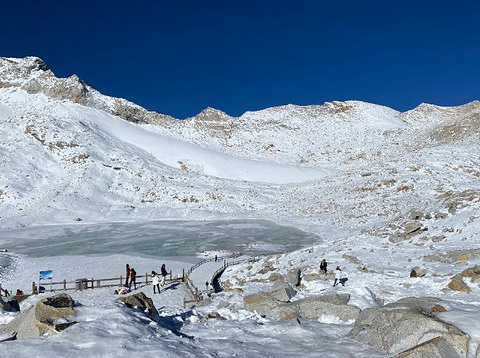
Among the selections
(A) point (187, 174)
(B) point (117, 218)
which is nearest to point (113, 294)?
(B) point (117, 218)

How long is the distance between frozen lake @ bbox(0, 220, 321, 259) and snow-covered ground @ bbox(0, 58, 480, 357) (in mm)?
242

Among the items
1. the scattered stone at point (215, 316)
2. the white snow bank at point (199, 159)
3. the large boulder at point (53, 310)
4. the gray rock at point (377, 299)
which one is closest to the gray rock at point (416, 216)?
the gray rock at point (377, 299)

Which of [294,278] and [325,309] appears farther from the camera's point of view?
[294,278]

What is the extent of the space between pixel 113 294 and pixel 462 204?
81.0ft

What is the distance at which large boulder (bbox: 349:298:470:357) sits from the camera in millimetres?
8898

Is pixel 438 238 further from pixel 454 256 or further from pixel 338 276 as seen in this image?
pixel 338 276

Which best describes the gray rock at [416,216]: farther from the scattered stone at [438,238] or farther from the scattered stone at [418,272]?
the scattered stone at [418,272]

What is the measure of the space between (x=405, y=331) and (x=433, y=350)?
4.29 ft

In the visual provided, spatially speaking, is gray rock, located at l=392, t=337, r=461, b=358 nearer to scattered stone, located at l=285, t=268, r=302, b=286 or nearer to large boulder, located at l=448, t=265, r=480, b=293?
large boulder, located at l=448, t=265, r=480, b=293

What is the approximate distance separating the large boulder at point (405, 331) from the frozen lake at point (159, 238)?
1042 inches

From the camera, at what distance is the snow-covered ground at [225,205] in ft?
38.1

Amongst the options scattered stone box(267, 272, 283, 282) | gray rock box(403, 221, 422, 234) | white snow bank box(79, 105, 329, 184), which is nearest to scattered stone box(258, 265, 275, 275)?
scattered stone box(267, 272, 283, 282)

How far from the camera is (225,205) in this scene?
61.7 meters

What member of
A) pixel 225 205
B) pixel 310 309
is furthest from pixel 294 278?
pixel 225 205
